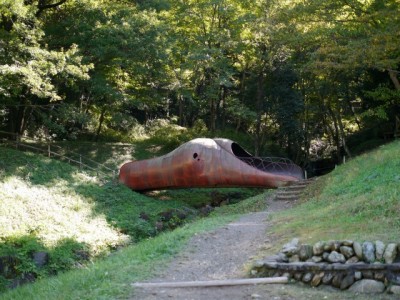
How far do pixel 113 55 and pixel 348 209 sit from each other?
15235 millimetres

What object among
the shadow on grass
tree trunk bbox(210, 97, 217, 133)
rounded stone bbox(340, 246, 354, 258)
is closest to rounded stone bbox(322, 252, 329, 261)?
rounded stone bbox(340, 246, 354, 258)

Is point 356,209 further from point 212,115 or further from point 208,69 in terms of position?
point 212,115

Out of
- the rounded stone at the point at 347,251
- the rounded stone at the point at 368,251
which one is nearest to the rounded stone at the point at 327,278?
the rounded stone at the point at 347,251

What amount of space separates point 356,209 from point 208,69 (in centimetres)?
2127

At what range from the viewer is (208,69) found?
3020 cm


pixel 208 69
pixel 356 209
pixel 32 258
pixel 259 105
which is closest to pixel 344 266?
pixel 356 209

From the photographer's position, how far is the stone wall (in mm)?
6316

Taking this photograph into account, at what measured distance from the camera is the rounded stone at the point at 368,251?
21.9 feet

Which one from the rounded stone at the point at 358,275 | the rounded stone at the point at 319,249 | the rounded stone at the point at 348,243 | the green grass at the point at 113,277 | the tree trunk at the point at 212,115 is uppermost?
the tree trunk at the point at 212,115

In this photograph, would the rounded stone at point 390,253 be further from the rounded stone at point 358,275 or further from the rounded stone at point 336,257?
the rounded stone at point 336,257

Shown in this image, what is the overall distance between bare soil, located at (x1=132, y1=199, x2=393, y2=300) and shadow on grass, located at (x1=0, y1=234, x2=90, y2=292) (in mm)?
4506

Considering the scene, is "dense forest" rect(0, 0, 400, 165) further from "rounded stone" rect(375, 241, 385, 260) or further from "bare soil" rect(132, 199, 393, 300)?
"rounded stone" rect(375, 241, 385, 260)

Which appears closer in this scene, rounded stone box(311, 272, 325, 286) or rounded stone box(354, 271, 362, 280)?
rounded stone box(354, 271, 362, 280)

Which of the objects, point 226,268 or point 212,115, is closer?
point 226,268
